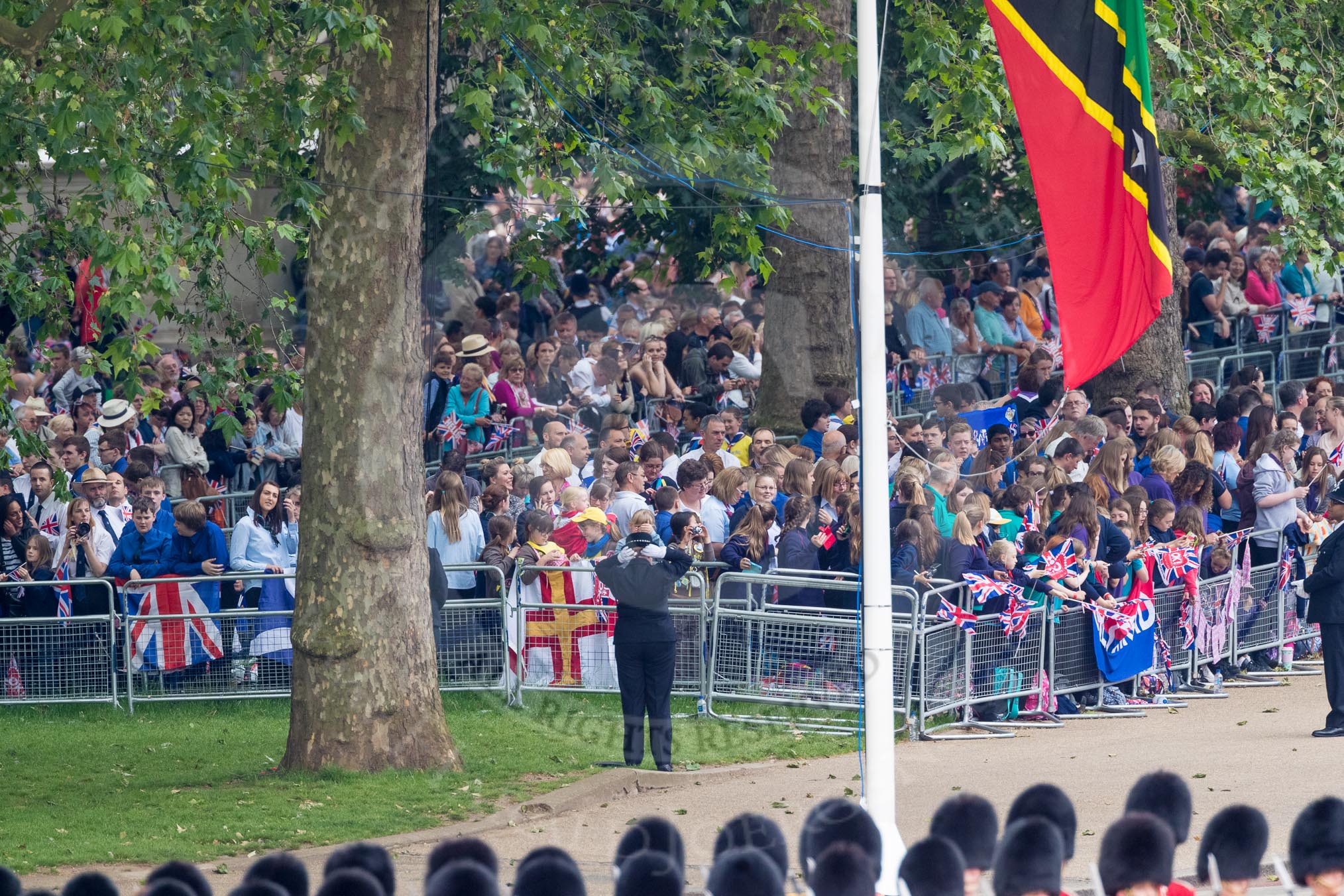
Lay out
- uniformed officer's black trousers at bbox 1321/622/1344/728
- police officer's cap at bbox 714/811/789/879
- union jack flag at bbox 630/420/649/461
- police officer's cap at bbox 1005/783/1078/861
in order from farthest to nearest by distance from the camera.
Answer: union jack flag at bbox 630/420/649/461, uniformed officer's black trousers at bbox 1321/622/1344/728, police officer's cap at bbox 1005/783/1078/861, police officer's cap at bbox 714/811/789/879

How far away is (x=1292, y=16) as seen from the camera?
17797 millimetres

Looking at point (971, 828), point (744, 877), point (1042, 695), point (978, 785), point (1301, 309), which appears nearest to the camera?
point (744, 877)

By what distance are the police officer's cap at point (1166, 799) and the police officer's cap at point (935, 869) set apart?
3.81ft

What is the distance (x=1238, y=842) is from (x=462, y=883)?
3047 millimetres

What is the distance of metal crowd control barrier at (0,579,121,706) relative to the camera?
49.0 ft

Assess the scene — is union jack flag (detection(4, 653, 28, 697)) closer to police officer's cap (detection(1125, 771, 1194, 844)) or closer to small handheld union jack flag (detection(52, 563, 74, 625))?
small handheld union jack flag (detection(52, 563, 74, 625))

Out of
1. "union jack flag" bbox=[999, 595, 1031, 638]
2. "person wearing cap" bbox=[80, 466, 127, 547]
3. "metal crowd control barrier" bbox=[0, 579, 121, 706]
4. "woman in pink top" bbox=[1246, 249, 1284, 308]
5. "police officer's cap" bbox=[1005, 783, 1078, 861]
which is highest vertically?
"woman in pink top" bbox=[1246, 249, 1284, 308]

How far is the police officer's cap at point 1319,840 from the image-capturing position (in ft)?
24.9

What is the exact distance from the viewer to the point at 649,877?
7.16 meters

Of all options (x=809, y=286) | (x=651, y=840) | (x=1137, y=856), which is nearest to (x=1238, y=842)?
(x=1137, y=856)

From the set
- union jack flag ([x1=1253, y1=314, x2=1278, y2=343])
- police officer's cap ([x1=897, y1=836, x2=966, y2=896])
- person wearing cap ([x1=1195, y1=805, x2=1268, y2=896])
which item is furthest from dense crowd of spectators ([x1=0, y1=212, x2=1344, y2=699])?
person wearing cap ([x1=1195, y1=805, x2=1268, y2=896])

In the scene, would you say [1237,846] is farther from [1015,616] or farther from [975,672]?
[975,672]

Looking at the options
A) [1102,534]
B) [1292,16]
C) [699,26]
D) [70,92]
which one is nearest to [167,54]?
[70,92]

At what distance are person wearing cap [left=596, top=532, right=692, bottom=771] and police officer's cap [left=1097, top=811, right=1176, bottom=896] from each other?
17.9 ft
